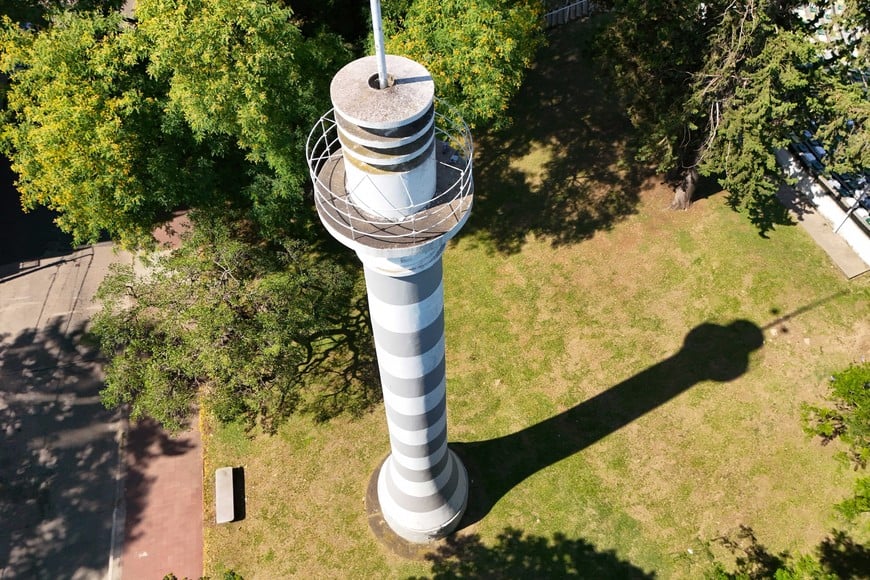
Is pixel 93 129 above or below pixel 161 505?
above

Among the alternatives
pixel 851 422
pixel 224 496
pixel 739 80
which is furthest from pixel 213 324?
pixel 851 422

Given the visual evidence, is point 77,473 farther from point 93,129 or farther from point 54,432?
point 93,129

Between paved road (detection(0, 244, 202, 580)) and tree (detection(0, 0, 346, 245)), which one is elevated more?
tree (detection(0, 0, 346, 245))

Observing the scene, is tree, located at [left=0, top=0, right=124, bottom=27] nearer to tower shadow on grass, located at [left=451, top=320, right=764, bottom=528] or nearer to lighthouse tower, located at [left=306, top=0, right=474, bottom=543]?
lighthouse tower, located at [left=306, top=0, right=474, bottom=543]

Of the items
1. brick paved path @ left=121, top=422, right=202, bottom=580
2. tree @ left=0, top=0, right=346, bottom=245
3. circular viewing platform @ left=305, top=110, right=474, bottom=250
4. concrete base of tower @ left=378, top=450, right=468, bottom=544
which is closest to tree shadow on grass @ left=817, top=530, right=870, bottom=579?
concrete base of tower @ left=378, top=450, right=468, bottom=544

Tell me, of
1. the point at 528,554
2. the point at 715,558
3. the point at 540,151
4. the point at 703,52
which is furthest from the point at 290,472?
the point at 703,52

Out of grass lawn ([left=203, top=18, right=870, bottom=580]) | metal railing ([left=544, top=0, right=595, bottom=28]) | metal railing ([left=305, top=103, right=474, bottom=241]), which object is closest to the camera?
metal railing ([left=305, top=103, right=474, bottom=241])
